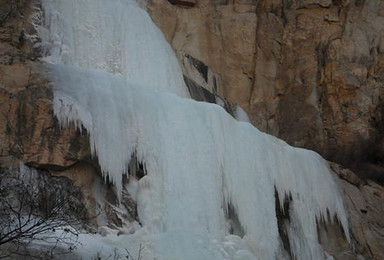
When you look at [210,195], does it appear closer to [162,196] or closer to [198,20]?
[162,196]

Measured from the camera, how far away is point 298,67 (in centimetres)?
2131

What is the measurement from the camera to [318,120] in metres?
21.0

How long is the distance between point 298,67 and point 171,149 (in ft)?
28.3

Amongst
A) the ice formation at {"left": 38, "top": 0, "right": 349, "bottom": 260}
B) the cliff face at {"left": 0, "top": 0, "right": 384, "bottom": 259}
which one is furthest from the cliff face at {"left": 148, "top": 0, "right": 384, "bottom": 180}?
the ice formation at {"left": 38, "top": 0, "right": 349, "bottom": 260}

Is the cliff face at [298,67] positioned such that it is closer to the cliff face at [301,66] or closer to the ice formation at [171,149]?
the cliff face at [301,66]

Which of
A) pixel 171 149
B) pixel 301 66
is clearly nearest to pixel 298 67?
pixel 301 66

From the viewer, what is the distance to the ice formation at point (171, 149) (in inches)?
500

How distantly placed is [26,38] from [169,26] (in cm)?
598

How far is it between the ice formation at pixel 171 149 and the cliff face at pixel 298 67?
231cm

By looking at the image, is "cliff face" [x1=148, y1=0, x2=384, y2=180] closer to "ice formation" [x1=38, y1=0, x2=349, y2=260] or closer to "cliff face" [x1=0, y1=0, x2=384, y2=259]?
"cliff face" [x1=0, y1=0, x2=384, y2=259]

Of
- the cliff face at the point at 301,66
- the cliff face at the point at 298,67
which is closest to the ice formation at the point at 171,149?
the cliff face at the point at 301,66

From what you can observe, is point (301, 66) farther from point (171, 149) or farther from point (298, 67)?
point (171, 149)

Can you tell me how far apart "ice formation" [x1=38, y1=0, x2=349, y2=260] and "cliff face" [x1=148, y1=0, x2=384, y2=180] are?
Answer: 231cm

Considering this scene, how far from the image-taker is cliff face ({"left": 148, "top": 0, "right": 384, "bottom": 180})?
2072 centimetres
